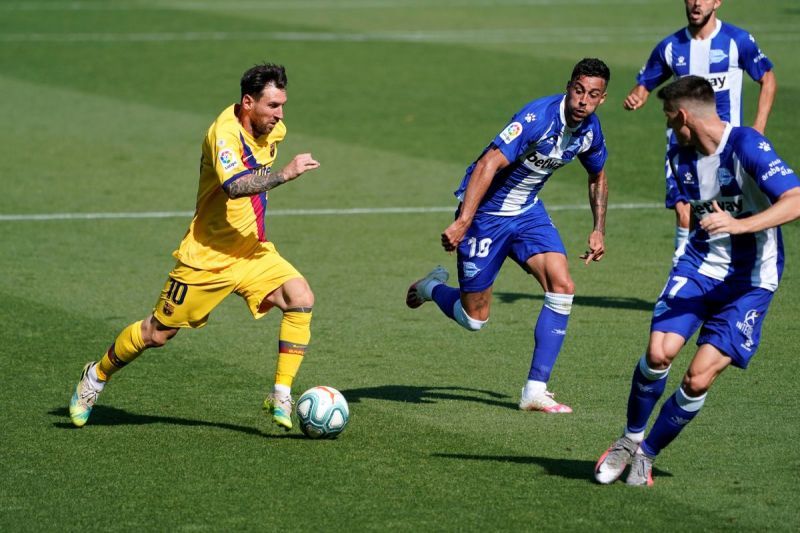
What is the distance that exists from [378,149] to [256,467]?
11.8 metres

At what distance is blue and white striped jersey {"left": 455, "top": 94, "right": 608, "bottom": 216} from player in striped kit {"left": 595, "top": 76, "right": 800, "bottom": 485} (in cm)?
173

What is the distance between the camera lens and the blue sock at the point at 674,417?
7168 millimetres

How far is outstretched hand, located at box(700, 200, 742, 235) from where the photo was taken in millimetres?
6656

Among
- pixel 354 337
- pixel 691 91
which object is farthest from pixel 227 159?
pixel 354 337

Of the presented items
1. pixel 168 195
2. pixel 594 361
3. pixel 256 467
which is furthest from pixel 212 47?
pixel 256 467

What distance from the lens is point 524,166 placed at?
30.6ft

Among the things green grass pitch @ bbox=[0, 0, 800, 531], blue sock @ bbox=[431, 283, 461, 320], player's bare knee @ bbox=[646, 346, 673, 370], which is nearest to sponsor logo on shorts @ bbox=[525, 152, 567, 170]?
blue sock @ bbox=[431, 283, 461, 320]

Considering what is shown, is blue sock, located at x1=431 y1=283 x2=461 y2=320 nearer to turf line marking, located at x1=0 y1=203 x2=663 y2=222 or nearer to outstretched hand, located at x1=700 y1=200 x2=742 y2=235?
outstretched hand, located at x1=700 y1=200 x2=742 y2=235

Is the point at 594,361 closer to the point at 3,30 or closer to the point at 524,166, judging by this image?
the point at 524,166

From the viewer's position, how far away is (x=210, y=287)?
28.2 feet

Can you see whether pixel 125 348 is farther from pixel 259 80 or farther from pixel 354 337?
pixel 354 337

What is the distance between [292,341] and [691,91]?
2986 millimetres

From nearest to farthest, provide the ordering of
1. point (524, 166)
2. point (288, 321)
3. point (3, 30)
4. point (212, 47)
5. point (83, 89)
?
1. point (288, 321)
2. point (524, 166)
3. point (83, 89)
4. point (212, 47)
5. point (3, 30)

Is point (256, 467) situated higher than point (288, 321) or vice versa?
point (288, 321)
